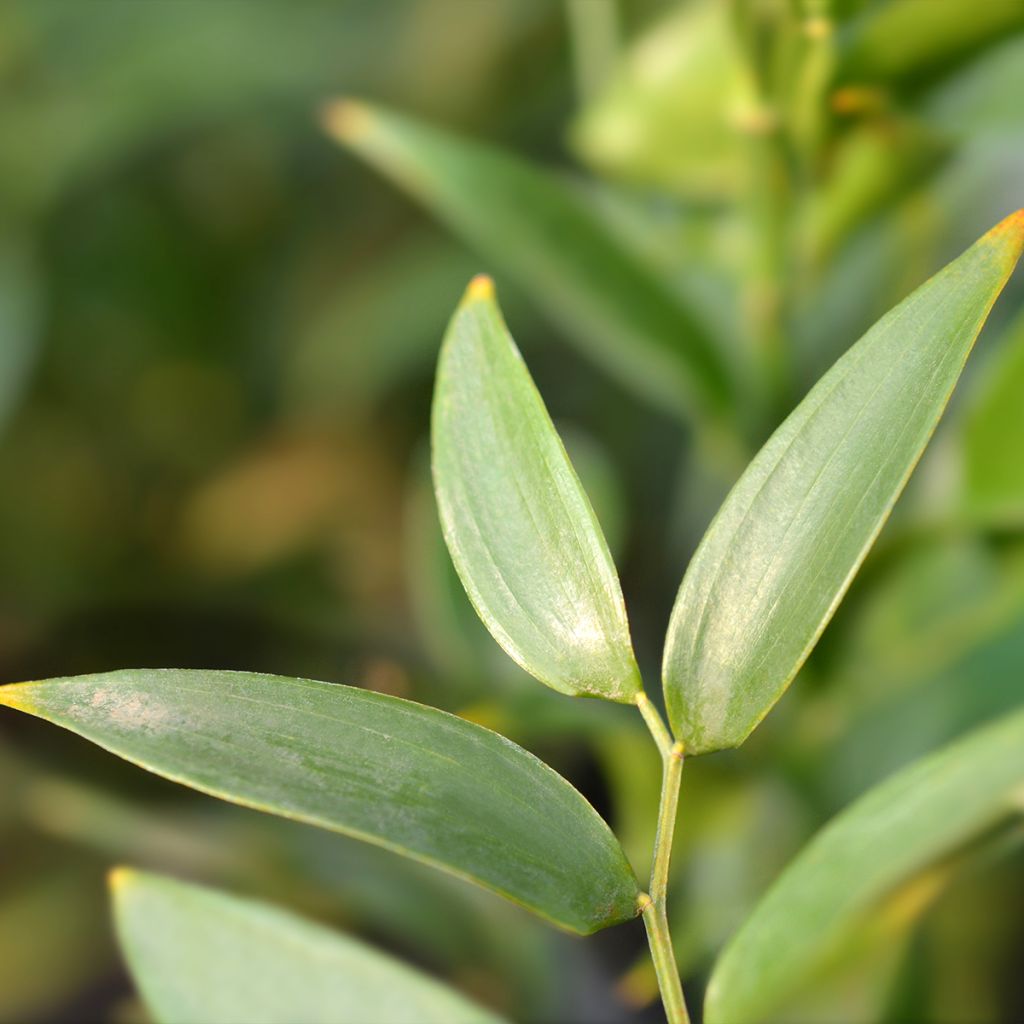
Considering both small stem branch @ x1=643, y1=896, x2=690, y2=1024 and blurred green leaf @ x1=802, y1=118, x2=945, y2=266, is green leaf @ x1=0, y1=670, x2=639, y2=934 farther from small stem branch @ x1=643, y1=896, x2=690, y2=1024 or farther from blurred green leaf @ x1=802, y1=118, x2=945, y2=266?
blurred green leaf @ x1=802, y1=118, x2=945, y2=266

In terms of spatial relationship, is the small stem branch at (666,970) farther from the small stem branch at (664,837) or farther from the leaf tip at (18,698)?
the leaf tip at (18,698)

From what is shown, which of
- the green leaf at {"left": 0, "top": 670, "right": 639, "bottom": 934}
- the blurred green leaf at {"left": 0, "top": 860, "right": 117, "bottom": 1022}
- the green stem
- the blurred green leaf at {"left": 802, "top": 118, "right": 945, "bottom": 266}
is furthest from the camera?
the blurred green leaf at {"left": 0, "top": 860, "right": 117, "bottom": 1022}

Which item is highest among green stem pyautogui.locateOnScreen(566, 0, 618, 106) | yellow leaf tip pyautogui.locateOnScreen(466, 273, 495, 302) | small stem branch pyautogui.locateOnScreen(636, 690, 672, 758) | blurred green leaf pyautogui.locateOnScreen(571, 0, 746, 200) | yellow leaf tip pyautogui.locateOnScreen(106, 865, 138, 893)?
Result: green stem pyautogui.locateOnScreen(566, 0, 618, 106)

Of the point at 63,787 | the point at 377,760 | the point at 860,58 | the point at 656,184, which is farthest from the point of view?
the point at 63,787

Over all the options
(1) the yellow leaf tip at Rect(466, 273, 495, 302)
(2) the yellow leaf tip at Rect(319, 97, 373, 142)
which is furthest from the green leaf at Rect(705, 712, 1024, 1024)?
(2) the yellow leaf tip at Rect(319, 97, 373, 142)

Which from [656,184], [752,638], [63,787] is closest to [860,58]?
[656,184]

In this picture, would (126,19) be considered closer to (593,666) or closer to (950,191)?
(950,191)

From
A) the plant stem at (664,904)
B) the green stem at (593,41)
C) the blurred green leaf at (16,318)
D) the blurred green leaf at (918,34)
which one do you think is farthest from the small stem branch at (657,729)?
the blurred green leaf at (16,318)
